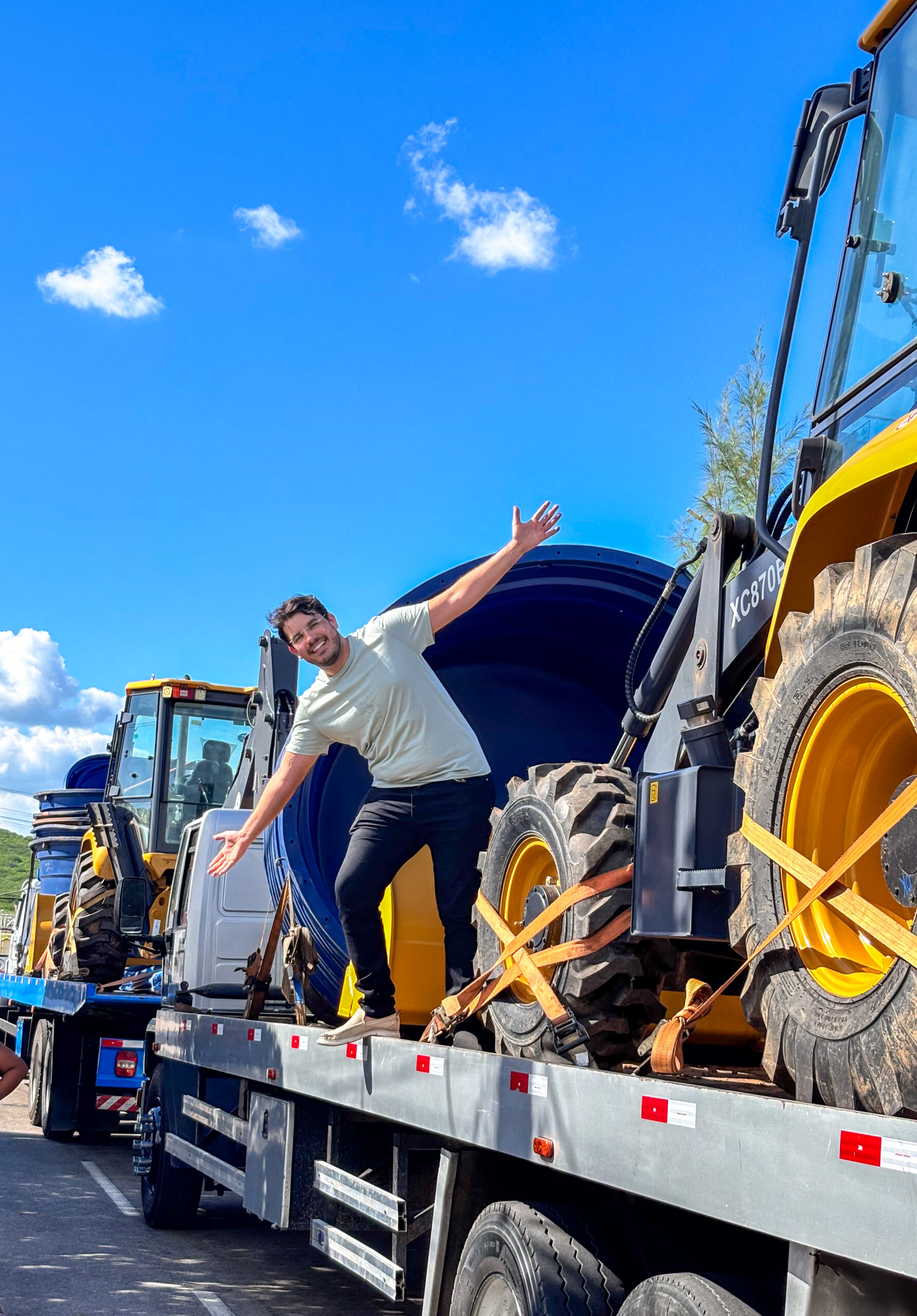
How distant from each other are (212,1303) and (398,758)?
10.2 ft

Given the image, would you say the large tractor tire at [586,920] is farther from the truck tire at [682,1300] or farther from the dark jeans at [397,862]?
the truck tire at [682,1300]

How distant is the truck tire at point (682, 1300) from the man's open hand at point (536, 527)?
8.54 ft

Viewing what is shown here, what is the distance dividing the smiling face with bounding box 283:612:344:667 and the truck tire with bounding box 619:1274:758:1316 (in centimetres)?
267

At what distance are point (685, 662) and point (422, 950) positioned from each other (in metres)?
1.80

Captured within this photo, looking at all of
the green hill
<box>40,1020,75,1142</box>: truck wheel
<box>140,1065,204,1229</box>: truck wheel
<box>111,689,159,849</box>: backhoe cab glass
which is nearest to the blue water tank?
<box>140,1065,204,1229</box>: truck wheel

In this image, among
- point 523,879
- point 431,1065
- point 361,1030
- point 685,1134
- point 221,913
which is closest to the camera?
point 685,1134

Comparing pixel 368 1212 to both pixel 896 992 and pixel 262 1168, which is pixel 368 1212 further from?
pixel 896 992

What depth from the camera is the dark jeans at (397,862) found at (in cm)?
501

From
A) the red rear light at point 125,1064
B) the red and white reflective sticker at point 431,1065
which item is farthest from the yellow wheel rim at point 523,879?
the red rear light at point 125,1064

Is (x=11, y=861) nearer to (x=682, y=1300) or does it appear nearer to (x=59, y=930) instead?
(x=59, y=930)

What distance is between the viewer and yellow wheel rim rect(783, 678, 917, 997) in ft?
9.29

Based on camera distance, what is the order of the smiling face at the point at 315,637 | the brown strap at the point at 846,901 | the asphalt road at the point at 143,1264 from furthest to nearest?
the asphalt road at the point at 143,1264 → the smiling face at the point at 315,637 → the brown strap at the point at 846,901

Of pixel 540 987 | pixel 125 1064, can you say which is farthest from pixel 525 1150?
pixel 125 1064

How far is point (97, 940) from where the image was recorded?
14.0 metres
